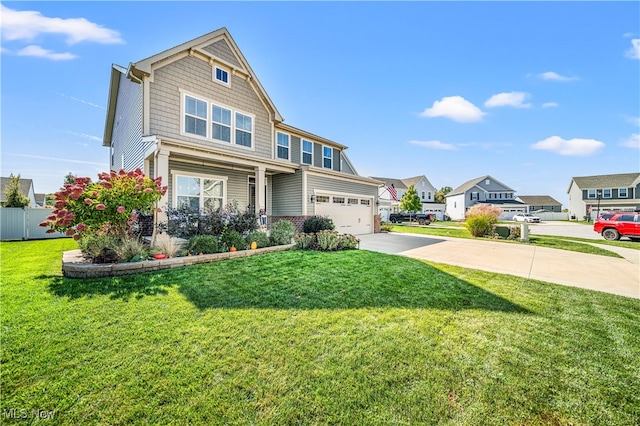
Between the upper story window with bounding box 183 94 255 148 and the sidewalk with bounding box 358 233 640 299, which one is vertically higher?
the upper story window with bounding box 183 94 255 148

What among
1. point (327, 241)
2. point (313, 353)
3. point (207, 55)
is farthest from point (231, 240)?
point (207, 55)

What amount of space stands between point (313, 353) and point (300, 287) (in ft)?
6.89

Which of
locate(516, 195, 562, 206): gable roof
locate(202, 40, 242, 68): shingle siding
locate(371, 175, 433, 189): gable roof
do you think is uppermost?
locate(202, 40, 242, 68): shingle siding

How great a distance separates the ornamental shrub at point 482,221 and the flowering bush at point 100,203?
1615 cm

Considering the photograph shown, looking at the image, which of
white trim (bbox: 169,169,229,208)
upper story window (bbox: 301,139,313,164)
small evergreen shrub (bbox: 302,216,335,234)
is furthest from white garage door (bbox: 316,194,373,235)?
white trim (bbox: 169,169,229,208)

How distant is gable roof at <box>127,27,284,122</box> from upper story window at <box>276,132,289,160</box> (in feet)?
3.37

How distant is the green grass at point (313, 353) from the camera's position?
83.2 inches

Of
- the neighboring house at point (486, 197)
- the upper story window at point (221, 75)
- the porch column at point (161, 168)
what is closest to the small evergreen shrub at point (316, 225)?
the porch column at point (161, 168)

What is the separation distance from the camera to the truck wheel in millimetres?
14898

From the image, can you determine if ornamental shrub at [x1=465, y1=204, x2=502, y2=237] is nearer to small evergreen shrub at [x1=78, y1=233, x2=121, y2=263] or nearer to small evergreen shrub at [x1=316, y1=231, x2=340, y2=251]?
small evergreen shrub at [x1=316, y1=231, x2=340, y2=251]

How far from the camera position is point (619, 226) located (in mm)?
14688

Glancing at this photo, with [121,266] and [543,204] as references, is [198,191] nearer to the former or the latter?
[121,266]

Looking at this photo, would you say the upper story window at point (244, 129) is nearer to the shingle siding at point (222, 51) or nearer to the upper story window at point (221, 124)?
the upper story window at point (221, 124)

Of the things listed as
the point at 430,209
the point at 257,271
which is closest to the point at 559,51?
the point at 257,271
